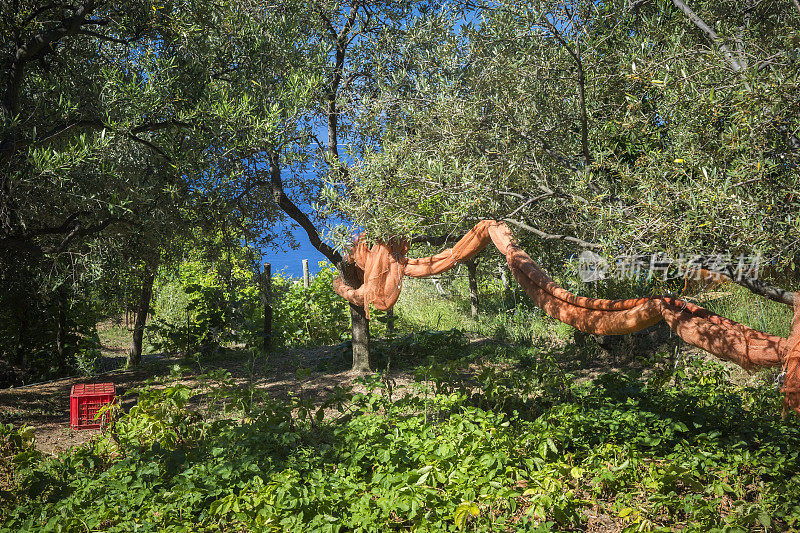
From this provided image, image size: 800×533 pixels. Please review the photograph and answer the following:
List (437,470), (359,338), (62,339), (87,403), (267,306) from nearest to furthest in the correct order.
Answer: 1. (437,470)
2. (87,403)
3. (359,338)
4. (62,339)
5. (267,306)

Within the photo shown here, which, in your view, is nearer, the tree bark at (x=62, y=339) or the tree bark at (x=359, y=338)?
the tree bark at (x=359, y=338)

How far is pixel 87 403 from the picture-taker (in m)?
5.93

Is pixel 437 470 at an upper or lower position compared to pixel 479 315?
lower

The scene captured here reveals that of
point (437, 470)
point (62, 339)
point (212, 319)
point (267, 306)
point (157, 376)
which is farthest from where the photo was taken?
point (212, 319)

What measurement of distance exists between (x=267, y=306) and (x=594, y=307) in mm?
5816

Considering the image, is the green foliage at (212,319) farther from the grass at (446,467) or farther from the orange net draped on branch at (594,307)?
the grass at (446,467)

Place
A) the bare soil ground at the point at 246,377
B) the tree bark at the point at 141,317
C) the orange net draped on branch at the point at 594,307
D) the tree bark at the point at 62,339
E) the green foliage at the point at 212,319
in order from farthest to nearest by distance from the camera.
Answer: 1. the green foliage at the point at 212,319
2. the tree bark at the point at 62,339
3. the tree bark at the point at 141,317
4. the bare soil ground at the point at 246,377
5. the orange net draped on branch at the point at 594,307

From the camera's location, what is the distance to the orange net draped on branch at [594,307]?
3863 millimetres

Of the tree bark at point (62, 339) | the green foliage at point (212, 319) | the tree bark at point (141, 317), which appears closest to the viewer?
the tree bark at point (141, 317)

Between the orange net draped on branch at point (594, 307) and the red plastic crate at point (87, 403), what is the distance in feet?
9.60

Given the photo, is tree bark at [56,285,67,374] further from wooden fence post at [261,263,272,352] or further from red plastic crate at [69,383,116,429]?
red plastic crate at [69,383,116,429]

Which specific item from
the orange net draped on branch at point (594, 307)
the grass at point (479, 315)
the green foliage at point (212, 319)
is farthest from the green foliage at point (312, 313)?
the orange net draped on branch at point (594, 307)

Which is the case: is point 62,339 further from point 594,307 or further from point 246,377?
point 594,307

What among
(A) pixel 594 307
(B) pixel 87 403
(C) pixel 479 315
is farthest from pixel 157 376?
(C) pixel 479 315
